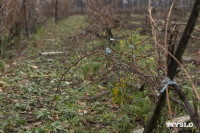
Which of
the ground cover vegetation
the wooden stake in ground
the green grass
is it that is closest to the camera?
the wooden stake in ground

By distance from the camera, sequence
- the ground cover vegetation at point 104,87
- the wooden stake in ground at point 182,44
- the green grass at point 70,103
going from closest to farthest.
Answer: the wooden stake in ground at point 182,44 < the ground cover vegetation at point 104,87 < the green grass at point 70,103

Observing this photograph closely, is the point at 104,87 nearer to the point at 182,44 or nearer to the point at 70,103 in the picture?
the point at 70,103

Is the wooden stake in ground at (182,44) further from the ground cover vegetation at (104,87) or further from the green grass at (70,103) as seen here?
the green grass at (70,103)

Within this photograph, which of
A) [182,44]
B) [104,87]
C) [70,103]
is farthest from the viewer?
[104,87]

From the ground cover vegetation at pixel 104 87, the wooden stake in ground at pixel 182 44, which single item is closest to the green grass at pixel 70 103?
the ground cover vegetation at pixel 104 87

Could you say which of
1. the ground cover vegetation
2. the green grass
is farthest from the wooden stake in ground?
the green grass

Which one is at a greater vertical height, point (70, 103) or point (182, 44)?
point (182, 44)

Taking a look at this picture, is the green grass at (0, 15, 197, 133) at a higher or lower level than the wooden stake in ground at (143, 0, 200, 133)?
lower

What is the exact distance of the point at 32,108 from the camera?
3.17 meters

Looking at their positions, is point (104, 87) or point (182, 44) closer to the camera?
point (182, 44)

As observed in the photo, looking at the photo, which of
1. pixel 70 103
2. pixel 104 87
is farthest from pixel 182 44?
pixel 104 87

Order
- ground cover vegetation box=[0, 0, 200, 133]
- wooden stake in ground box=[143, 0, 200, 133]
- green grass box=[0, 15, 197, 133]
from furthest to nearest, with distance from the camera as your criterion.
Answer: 1. green grass box=[0, 15, 197, 133]
2. ground cover vegetation box=[0, 0, 200, 133]
3. wooden stake in ground box=[143, 0, 200, 133]

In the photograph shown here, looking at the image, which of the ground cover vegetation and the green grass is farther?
the green grass

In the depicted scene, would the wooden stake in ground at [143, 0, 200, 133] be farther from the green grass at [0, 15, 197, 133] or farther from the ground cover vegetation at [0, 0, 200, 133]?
the green grass at [0, 15, 197, 133]
